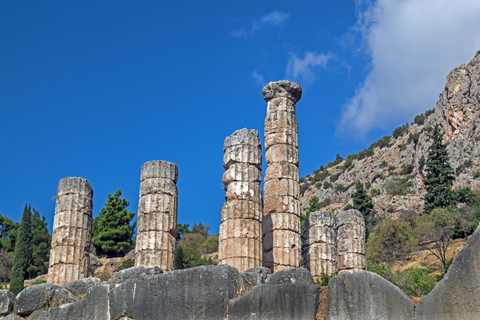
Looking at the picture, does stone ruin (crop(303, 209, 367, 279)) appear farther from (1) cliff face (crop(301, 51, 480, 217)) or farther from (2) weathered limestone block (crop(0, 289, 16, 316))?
(1) cliff face (crop(301, 51, 480, 217))

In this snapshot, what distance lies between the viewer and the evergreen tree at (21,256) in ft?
104

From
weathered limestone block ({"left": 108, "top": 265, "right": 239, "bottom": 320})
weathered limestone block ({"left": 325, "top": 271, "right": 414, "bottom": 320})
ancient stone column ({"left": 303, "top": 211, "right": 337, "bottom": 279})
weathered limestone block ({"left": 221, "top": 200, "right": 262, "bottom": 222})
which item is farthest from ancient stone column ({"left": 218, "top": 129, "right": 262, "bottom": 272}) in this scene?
weathered limestone block ({"left": 325, "top": 271, "right": 414, "bottom": 320})

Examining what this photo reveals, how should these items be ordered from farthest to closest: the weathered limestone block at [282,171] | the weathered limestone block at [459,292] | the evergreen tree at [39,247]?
the evergreen tree at [39,247] → the weathered limestone block at [282,171] → the weathered limestone block at [459,292]

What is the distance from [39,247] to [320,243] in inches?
1147

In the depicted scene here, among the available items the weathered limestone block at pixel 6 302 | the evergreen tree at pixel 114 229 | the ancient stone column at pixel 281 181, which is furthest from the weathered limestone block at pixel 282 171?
the evergreen tree at pixel 114 229

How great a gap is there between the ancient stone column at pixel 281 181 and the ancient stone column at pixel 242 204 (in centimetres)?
212

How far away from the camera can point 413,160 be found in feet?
217

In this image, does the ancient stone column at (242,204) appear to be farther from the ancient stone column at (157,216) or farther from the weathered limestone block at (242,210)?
the ancient stone column at (157,216)

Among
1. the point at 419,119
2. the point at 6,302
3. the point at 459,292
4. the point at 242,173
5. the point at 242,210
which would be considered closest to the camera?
the point at 459,292

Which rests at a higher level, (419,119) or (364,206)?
(419,119)

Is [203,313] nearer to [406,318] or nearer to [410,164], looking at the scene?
[406,318]

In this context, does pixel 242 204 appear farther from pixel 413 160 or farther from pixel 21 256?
pixel 413 160

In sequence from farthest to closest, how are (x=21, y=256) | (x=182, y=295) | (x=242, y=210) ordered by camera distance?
(x=21, y=256), (x=242, y=210), (x=182, y=295)

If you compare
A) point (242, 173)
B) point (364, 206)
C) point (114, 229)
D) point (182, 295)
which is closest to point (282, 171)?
point (242, 173)
